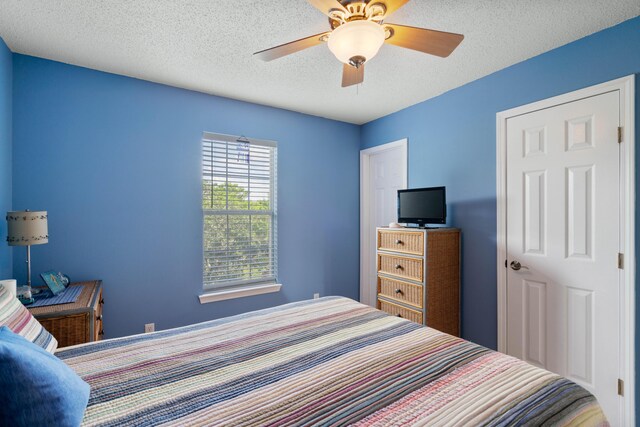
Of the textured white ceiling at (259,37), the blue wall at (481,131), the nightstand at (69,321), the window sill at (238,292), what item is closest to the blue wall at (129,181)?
the window sill at (238,292)

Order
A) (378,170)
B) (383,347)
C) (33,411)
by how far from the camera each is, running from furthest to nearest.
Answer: (378,170)
(383,347)
(33,411)

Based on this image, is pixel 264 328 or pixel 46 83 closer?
Answer: pixel 264 328

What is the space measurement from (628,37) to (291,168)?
9.22ft

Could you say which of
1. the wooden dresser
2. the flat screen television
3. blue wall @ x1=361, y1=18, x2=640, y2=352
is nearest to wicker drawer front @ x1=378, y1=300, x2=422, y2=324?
the wooden dresser

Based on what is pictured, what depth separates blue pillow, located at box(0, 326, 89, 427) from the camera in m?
0.72

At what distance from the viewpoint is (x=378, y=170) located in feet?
12.8

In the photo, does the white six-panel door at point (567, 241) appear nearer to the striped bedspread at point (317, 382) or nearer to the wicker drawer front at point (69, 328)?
the striped bedspread at point (317, 382)

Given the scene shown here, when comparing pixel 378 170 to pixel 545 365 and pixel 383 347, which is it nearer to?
pixel 545 365

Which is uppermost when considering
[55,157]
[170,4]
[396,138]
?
[170,4]

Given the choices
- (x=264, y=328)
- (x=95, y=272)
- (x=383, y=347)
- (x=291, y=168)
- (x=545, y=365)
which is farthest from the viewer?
(x=291, y=168)

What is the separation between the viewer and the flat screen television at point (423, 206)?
2.71 meters

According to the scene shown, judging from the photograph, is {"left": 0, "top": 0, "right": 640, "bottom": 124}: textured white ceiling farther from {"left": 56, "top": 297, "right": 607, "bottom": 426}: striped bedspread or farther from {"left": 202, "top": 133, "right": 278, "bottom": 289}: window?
{"left": 56, "top": 297, "right": 607, "bottom": 426}: striped bedspread

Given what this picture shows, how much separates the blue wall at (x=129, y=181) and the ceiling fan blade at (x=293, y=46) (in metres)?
1.56

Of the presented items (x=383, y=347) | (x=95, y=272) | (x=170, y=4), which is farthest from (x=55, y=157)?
(x=383, y=347)
